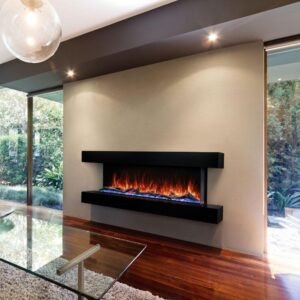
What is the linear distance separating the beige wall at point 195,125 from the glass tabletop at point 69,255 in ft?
4.23

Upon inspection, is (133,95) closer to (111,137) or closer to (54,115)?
(111,137)

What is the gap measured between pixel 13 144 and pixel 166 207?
4.18 metres

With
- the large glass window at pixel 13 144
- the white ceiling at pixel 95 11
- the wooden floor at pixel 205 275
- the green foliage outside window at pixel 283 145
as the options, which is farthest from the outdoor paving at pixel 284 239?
the large glass window at pixel 13 144

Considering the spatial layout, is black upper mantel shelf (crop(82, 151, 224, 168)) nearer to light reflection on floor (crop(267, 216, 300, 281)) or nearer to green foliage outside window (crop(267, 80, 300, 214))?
green foliage outside window (crop(267, 80, 300, 214))

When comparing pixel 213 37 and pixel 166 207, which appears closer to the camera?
pixel 213 37

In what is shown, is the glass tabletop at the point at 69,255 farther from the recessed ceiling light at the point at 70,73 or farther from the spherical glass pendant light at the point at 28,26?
the recessed ceiling light at the point at 70,73

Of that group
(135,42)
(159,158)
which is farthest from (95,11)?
(159,158)

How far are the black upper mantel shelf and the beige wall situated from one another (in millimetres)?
212

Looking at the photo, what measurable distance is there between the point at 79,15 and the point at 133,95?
1266 millimetres

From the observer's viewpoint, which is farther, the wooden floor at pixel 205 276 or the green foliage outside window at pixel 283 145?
the green foliage outside window at pixel 283 145

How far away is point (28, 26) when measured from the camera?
155 cm

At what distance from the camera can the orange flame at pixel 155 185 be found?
10.3 ft

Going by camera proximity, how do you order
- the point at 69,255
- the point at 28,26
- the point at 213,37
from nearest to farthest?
the point at 28,26
the point at 69,255
the point at 213,37

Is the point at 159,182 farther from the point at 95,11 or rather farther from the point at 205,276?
the point at 95,11
